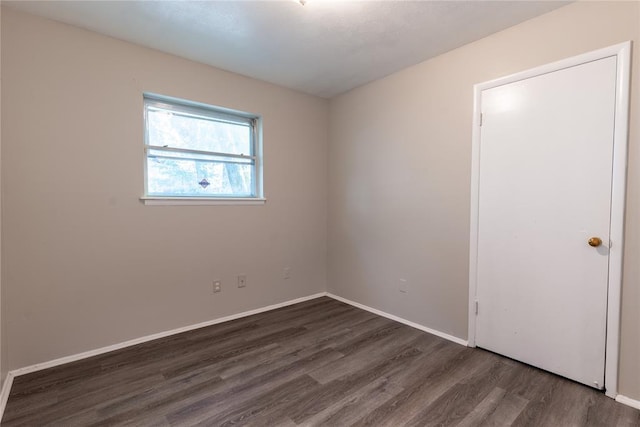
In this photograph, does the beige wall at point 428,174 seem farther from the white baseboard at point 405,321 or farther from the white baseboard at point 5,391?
the white baseboard at point 5,391

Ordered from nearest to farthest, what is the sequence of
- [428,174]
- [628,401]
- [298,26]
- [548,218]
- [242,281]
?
[628,401] < [548,218] < [298,26] < [428,174] < [242,281]

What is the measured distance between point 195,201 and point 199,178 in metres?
0.27

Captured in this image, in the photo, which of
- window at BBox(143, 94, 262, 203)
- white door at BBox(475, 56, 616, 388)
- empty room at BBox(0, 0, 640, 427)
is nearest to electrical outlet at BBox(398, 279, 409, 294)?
empty room at BBox(0, 0, 640, 427)

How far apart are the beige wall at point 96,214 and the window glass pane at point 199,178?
164 mm

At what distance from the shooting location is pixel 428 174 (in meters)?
2.79

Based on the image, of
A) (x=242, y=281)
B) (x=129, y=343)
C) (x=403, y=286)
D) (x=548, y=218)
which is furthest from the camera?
(x=242, y=281)

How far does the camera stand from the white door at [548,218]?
1.88m

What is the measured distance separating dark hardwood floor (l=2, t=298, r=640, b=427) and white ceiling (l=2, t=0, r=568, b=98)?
2.50m

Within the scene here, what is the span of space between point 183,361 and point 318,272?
75.6 inches

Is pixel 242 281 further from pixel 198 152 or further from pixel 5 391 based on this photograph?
pixel 5 391

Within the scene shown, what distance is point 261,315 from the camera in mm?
3225

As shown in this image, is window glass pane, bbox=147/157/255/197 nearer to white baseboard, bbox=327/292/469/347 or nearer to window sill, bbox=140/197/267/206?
window sill, bbox=140/197/267/206

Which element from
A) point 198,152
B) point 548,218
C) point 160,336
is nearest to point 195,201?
point 198,152

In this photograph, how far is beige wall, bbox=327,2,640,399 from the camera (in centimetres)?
181
